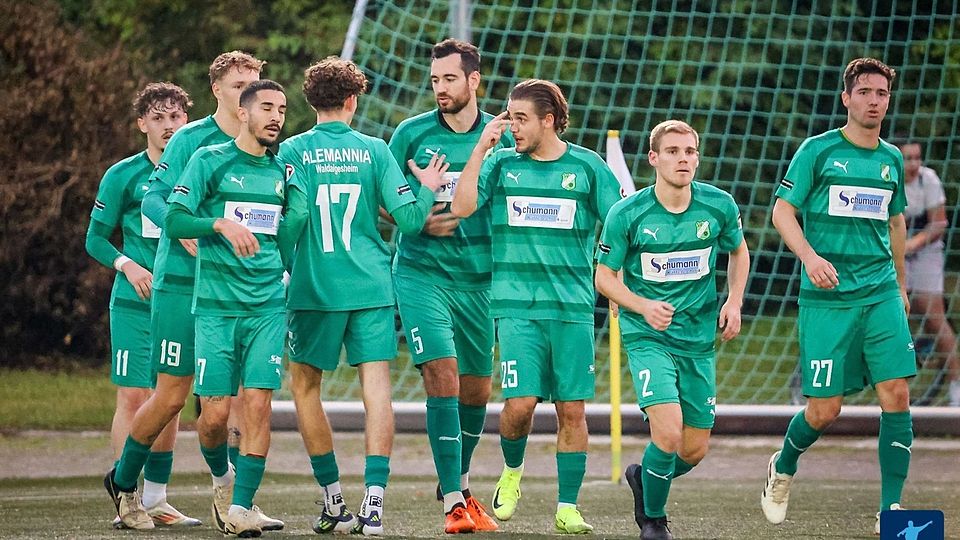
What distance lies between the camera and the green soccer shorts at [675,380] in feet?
24.1

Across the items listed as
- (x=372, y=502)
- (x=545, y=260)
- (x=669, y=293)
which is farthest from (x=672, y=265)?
(x=372, y=502)

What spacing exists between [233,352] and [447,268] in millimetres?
1276

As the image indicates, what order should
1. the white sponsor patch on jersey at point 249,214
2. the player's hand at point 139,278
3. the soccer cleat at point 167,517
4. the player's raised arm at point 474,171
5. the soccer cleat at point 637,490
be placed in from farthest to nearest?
the player's hand at point 139,278
the soccer cleat at point 167,517
the player's raised arm at point 474,171
the soccer cleat at point 637,490
the white sponsor patch on jersey at point 249,214

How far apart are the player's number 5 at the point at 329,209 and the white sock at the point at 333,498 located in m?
1.03

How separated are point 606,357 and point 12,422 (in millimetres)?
4977

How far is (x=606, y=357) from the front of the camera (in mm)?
15078

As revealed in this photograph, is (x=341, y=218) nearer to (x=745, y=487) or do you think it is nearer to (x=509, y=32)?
(x=745, y=487)

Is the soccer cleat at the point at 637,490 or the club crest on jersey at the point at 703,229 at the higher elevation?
the club crest on jersey at the point at 703,229

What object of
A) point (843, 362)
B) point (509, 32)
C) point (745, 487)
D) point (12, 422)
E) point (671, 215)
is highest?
point (509, 32)

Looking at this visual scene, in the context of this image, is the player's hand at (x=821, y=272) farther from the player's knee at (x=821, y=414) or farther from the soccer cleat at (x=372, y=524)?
the soccer cleat at (x=372, y=524)

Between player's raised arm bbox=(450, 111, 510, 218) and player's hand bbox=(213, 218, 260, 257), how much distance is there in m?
1.06

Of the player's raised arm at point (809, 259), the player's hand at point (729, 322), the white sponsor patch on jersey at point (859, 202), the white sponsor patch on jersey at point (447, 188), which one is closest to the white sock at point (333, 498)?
the white sponsor patch on jersey at point (447, 188)

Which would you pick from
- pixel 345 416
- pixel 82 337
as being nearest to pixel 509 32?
pixel 345 416

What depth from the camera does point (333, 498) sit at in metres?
7.60
